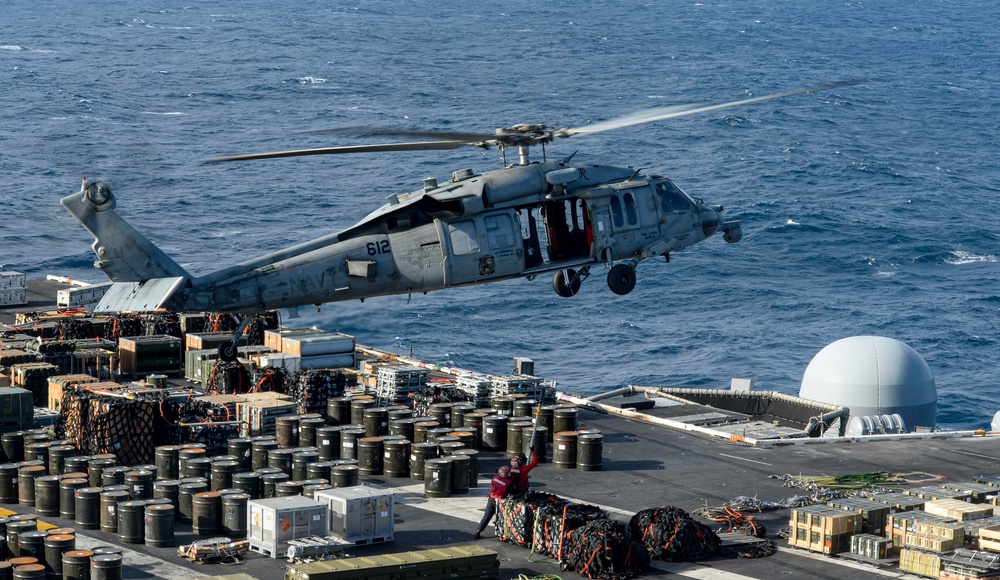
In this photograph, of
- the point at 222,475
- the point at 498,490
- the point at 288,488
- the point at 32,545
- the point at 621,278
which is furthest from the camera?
the point at 621,278

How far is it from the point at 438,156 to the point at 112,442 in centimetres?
9091

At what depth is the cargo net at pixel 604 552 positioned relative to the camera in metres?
25.1

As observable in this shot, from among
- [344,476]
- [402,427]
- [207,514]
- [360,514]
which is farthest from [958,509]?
[207,514]

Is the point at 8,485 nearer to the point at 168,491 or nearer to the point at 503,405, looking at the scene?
the point at 168,491

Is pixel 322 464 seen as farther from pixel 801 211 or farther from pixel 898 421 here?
pixel 801 211

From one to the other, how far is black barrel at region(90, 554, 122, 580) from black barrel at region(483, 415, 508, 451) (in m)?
13.8

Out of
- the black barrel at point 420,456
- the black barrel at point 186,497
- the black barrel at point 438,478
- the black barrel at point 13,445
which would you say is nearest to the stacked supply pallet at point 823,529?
the black barrel at point 438,478

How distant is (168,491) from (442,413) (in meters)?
9.92

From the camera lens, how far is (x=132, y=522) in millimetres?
26844

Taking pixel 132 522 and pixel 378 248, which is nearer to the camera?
pixel 132 522

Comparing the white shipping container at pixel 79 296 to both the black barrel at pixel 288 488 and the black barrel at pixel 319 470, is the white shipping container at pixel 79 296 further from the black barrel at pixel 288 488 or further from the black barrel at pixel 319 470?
the black barrel at pixel 288 488

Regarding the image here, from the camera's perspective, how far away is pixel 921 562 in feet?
84.5

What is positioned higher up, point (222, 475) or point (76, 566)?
point (222, 475)

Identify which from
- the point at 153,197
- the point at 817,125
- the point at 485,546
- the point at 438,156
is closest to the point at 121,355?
the point at 485,546
